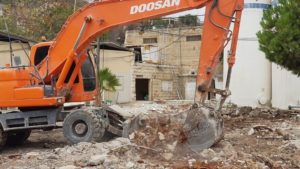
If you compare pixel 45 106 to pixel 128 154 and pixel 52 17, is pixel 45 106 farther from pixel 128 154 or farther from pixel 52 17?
pixel 52 17

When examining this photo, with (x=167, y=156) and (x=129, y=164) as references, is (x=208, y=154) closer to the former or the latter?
(x=167, y=156)

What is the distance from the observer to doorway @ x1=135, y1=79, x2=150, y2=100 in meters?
44.0

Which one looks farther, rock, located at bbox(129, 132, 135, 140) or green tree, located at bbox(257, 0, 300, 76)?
green tree, located at bbox(257, 0, 300, 76)

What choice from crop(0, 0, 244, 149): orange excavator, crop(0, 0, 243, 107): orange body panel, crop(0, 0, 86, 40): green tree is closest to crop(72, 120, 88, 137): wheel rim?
crop(0, 0, 244, 149): orange excavator

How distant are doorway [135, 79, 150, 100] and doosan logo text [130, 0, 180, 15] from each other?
1238 inches

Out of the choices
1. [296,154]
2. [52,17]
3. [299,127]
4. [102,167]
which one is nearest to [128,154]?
[102,167]

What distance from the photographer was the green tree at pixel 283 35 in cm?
1727

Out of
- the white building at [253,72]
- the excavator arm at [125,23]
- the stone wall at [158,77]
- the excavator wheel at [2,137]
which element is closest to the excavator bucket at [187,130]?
the excavator arm at [125,23]

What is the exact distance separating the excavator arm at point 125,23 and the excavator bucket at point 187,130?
471 mm

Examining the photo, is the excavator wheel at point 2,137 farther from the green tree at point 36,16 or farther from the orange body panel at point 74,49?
the green tree at point 36,16

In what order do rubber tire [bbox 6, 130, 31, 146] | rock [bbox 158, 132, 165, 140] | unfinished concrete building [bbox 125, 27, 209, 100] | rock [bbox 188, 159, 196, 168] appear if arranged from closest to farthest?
rock [bbox 188, 159, 196, 168] → rock [bbox 158, 132, 165, 140] → rubber tire [bbox 6, 130, 31, 146] → unfinished concrete building [bbox 125, 27, 209, 100]

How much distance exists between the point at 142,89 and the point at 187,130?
114 ft

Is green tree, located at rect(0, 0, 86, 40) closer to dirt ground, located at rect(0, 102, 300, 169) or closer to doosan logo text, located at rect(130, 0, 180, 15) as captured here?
dirt ground, located at rect(0, 102, 300, 169)

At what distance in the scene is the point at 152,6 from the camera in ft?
39.2
